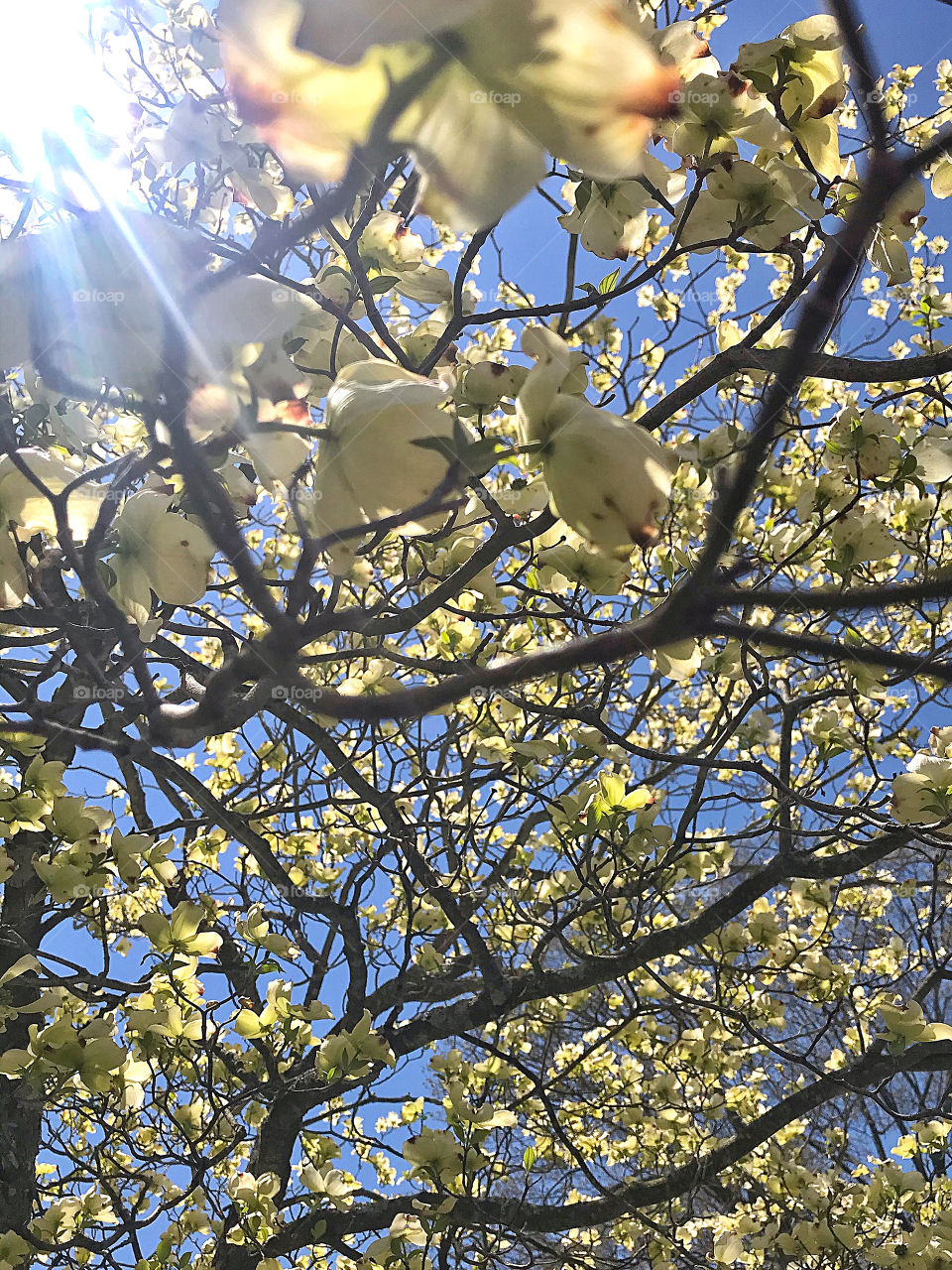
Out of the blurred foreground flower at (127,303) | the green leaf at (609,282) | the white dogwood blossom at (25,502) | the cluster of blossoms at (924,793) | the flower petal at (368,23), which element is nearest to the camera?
the flower petal at (368,23)

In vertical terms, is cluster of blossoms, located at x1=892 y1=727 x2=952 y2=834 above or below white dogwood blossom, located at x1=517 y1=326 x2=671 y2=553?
above

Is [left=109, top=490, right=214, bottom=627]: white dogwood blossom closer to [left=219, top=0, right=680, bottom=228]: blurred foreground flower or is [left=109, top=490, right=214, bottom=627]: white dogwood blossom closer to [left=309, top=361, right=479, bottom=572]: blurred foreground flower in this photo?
[left=309, top=361, right=479, bottom=572]: blurred foreground flower

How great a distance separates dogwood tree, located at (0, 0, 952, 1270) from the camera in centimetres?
36

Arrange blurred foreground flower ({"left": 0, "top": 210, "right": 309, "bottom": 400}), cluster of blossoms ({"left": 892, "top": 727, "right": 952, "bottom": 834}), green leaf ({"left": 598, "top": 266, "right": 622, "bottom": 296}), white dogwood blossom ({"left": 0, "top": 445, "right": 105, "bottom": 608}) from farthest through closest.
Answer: cluster of blossoms ({"left": 892, "top": 727, "right": 952, "bottom": 834}) < green leaf ({"left": 598, "top": 266, "right": 622, "bottom": 296}) < white dogwood blossom ({"left": 0, "top": 445, "right": 105, "bottom": 608}) < blurred foreground flower ({"left": 0, "top": 210, "right": 309, "bottom": 400})

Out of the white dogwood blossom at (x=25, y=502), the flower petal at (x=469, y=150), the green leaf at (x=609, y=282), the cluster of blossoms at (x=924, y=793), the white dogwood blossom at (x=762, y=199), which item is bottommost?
the flower petal at (x=469, y=150)

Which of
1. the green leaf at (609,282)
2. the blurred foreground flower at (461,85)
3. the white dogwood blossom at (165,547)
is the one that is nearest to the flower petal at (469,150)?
the blurred foreground flower at (461,85)

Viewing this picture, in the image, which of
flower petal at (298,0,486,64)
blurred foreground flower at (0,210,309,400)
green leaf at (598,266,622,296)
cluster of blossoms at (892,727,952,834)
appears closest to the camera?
flower petal at (298,0,486,64)

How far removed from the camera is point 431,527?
0.52 m

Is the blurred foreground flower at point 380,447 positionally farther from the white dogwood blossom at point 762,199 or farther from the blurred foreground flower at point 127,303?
the white dogwood blossom at point 762,199

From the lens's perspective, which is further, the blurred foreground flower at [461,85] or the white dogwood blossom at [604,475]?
the white dogwood blossom at [604,475]

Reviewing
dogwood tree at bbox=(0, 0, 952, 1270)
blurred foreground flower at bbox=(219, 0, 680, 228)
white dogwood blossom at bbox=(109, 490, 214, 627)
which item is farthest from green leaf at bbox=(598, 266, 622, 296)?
blurred foreground flower at bbox=(219, 0, 680, 228)

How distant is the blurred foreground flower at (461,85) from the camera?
0.29 m

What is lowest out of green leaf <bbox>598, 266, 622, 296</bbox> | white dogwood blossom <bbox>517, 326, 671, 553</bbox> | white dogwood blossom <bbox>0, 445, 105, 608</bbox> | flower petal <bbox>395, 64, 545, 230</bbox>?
white dogwood blossom <bbox>517, 326, 671, 553</bbox>

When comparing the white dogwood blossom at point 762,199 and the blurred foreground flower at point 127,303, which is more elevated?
the white dogwood blossom at point 762,199
